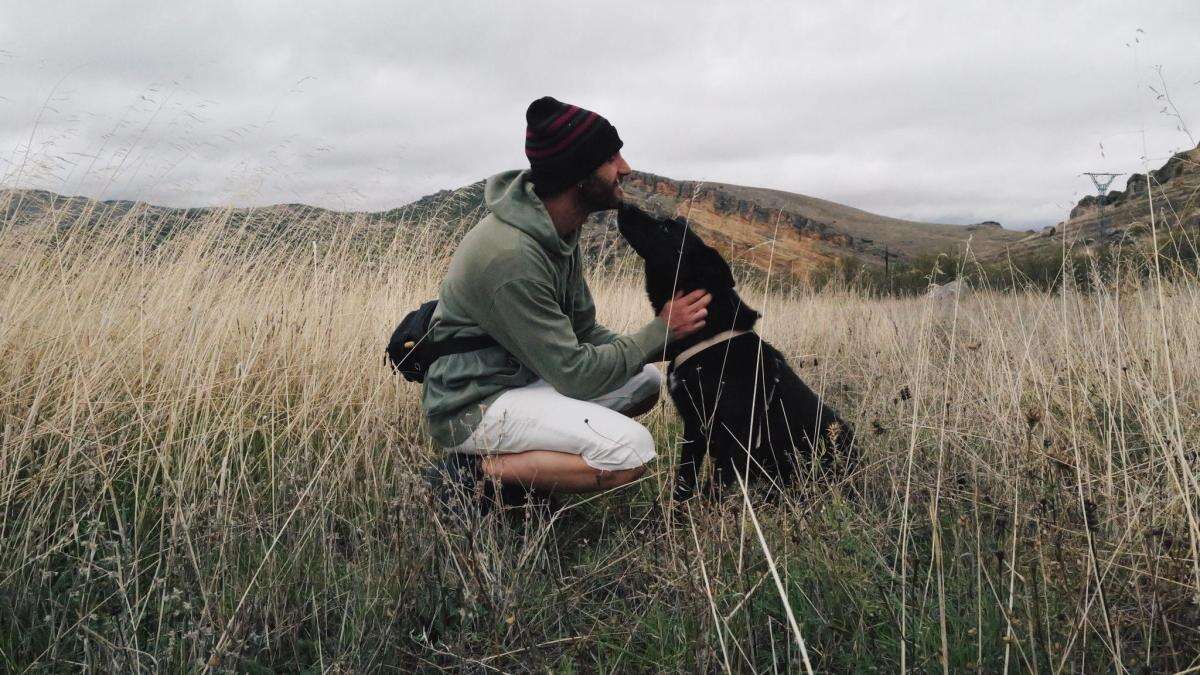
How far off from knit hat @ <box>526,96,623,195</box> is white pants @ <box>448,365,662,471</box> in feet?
2.60

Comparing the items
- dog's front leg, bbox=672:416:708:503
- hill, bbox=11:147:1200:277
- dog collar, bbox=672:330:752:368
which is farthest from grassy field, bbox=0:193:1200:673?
dog collar, bbox=672:330:752:368

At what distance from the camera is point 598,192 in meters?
2.54

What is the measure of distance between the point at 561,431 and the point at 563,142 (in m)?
1.02

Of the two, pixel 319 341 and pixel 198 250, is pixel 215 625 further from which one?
pixel 198 250

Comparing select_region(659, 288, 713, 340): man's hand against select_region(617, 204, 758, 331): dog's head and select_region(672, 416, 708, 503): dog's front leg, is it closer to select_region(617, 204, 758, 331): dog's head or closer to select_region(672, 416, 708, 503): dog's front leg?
select_region(617, 204, 758, 331): dog's head

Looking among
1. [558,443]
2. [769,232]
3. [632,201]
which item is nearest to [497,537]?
[558,443]

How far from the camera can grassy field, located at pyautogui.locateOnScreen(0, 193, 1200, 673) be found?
1562 mm

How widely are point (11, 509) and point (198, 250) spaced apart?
2200 millimetres

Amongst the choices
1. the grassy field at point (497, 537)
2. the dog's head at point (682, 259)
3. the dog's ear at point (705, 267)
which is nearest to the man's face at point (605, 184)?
the dog's head at point (682, 259)

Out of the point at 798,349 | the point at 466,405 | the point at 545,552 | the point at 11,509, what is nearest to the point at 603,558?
the point at 545,552

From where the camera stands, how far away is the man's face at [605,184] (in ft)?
8.20

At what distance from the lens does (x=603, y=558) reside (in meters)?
2.24

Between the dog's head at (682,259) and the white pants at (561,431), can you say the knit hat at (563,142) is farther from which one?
the white pants at (561,431)

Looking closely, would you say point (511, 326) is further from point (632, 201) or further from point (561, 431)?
point (632, 201)
